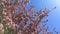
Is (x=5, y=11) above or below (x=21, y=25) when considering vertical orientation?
above

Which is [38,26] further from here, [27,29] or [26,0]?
[26,0]

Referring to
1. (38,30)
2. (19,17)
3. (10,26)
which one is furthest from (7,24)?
(38,30)

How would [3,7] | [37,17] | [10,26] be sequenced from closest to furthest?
[10,26] < [3,7] < [37,17]

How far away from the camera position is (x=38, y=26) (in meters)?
3.31

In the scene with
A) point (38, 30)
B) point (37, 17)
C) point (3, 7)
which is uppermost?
point (3, 7)

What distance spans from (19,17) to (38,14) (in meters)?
0.38

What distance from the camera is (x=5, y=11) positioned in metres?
3.01

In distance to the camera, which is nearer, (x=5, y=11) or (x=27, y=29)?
(x=5, y=11)

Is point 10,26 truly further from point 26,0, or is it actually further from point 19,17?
point 26,0

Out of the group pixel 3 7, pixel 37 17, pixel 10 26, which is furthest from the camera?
pixel 37 17

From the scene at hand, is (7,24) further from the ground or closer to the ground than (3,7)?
closer to the ground

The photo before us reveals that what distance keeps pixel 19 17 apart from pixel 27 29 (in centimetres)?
25

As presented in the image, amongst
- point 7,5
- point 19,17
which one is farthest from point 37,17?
point 7,5

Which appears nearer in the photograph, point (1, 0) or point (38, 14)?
point (1, 0)
